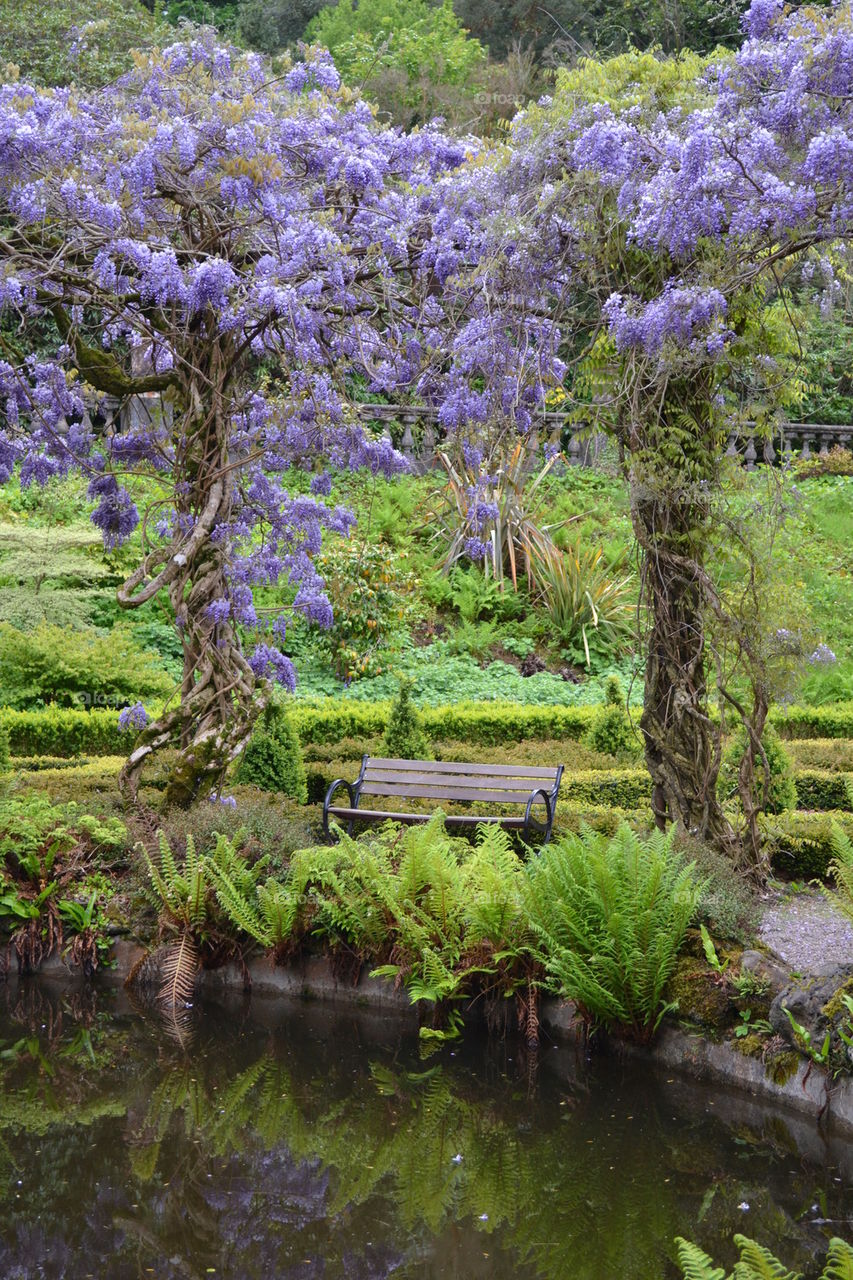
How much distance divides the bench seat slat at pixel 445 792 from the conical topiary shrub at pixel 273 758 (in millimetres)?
494

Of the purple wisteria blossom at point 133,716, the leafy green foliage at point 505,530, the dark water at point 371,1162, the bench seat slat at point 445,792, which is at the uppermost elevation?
the leafy green foliage at point 505,530

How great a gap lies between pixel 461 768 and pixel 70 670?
4338mm

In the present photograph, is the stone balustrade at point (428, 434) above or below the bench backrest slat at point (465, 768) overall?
above

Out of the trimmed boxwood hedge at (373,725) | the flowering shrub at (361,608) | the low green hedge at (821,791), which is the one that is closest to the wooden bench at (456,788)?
the trimmed boxwood hedge at (373,725)

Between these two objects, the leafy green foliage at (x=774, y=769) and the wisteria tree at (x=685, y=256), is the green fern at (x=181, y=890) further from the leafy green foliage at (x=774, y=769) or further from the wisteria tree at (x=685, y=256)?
the leafy green foliage at (x=774, y=769)

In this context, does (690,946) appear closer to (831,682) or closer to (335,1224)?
(335,1224)

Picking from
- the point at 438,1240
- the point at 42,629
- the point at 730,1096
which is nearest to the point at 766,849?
the point at 730,1096

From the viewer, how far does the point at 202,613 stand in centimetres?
715

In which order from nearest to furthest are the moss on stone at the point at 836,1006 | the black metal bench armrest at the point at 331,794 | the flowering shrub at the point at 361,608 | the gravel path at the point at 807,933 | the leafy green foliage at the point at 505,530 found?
the moss on stone at the point at 836,1006
the gravel path at the point at 807,933
the black metal bench armrest at the point at 331,794
the flowering shrub at the point at 361,608
the leafy green foliage at the point at 505,530

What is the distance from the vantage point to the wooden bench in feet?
22.8

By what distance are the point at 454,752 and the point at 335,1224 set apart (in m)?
4.87

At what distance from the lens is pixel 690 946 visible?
5547 mm

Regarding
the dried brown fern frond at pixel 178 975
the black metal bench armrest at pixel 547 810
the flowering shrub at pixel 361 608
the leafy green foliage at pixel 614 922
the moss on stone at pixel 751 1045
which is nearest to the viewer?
the moss on stone at pixel 751 1045

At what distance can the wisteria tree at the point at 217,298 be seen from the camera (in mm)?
6336
